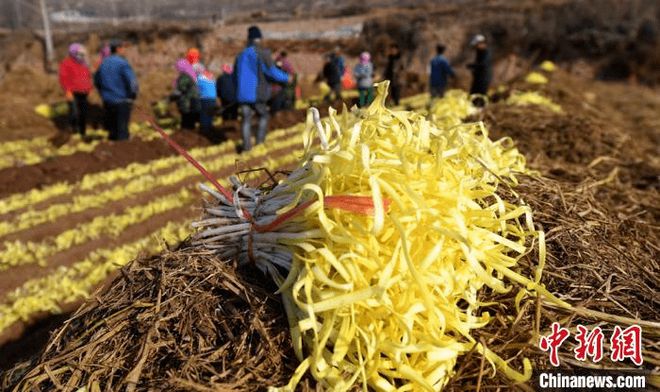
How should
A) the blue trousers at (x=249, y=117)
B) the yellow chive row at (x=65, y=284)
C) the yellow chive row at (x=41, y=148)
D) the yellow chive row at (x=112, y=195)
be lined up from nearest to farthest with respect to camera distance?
the yellow chive row at (x=65, y=284) → the yellow chive row at (x=112, y=195) → the blue trousers at (x=249, y=117) → the yellow chive row at (x=41, y=148)

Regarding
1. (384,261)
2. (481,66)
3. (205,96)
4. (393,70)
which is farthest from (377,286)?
(393,70)

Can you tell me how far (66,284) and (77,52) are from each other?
8.01 m

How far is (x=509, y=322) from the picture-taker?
2.01 m

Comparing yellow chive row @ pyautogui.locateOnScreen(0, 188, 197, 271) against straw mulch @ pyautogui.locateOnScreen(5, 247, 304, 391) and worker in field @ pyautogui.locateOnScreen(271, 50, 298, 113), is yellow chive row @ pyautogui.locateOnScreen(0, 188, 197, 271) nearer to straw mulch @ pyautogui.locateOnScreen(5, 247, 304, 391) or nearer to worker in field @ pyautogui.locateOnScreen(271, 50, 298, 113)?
straw mulch @ pyautogui.locateOnScreen(5, 247, 304, 391)

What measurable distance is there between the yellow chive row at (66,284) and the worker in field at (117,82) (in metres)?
4.97

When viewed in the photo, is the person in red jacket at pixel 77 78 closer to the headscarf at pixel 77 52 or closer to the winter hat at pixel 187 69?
the headscarf at pixel 77 52

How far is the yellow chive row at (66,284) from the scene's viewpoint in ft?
14.9

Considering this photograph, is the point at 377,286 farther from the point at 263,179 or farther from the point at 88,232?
the point at 88,232

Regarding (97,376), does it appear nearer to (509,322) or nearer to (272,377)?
(272,377)

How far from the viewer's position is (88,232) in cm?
618

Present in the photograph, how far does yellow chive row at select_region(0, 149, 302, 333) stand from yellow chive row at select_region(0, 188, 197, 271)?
1.60 feet

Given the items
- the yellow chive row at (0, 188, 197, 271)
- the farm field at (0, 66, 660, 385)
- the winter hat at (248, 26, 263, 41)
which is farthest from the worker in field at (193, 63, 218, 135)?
the yellow chive row at (0, 188, 197, 271)

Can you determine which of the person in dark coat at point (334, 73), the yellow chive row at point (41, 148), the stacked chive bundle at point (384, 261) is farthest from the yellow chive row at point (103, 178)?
the stacked chive bundle at point (384, 261)

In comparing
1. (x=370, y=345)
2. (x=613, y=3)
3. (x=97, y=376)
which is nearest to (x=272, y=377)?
(x=370, y=345)
